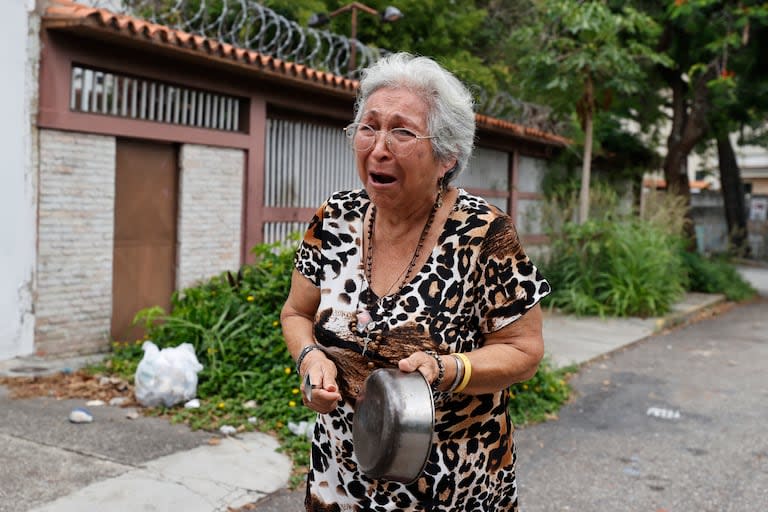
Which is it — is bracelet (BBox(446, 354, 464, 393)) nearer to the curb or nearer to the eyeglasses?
the eyeglasses

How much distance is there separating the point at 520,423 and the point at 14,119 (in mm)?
4980

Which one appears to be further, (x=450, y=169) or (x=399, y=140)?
(x=450, y=169)

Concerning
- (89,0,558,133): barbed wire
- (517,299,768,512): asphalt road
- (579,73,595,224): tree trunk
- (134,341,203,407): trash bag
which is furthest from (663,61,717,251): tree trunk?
(134,341,203,407): trash bag

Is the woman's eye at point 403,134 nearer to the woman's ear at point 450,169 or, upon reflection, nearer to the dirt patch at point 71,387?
the woman's ear at point 450,169

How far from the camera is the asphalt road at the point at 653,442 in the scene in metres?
4.60

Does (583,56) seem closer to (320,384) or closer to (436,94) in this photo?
(436,94)

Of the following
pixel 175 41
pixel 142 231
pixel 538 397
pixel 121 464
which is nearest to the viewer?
pixel 121 464

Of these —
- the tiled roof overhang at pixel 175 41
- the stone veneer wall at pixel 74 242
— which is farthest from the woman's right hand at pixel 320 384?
the stone veneer wall at pixel 74 242

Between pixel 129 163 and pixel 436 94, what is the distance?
6.20 meters

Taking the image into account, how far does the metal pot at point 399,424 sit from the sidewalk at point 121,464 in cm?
244

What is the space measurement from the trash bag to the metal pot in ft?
13.1

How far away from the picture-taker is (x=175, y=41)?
7.23 metres

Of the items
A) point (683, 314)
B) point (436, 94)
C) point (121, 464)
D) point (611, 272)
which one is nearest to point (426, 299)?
point (436, 94)

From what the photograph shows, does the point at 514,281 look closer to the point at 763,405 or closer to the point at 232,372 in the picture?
the point at 232,372
